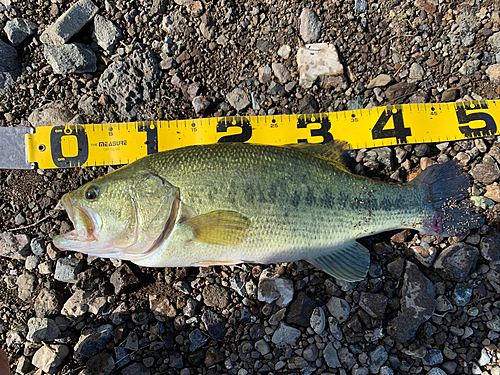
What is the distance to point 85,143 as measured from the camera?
3652mm

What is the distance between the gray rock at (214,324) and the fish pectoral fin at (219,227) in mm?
1000

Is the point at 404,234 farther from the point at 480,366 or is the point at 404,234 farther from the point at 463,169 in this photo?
the point at 480,366

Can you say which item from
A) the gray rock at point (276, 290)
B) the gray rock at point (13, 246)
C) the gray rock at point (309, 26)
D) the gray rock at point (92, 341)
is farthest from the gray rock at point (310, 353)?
the gray rock at point (309, 26)

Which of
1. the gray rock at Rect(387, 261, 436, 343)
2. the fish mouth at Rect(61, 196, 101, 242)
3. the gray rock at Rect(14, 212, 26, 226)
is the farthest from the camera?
the gray rock at Rect(14, 212, 26, 226)

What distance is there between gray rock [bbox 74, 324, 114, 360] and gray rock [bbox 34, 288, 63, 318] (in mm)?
441

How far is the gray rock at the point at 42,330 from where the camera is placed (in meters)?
3.21

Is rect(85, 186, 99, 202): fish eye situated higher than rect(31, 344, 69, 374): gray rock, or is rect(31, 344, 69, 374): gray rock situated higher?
rect(85, 186, 99, 202): fish eye

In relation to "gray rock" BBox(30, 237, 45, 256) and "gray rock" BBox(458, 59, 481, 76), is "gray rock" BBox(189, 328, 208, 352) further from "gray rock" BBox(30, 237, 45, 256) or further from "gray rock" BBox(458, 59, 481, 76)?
"gray rock" BBox(458, 59, 481, 76)

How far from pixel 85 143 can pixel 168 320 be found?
2.30 meters

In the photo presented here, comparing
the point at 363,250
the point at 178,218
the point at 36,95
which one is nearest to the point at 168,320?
the point at 178,218

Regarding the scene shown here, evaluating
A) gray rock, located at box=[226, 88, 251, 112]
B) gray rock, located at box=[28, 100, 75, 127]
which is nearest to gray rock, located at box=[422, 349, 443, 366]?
gray rock, located at box=[226, 88, 251, 112]

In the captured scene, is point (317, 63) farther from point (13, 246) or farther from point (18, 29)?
point (13, 246)

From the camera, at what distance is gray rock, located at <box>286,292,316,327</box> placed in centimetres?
324

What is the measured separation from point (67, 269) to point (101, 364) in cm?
108
